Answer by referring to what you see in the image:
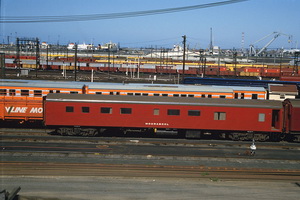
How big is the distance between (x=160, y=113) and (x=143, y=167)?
787cm

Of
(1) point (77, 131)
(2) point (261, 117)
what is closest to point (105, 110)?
(1) point (77, 131)

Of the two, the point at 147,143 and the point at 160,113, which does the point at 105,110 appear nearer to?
the point at 147,143

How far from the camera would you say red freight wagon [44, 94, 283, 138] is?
92.8 feet

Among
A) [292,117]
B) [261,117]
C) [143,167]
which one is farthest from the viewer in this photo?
[261,117]

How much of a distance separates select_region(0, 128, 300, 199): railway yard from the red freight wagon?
1421mm

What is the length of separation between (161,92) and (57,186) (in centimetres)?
1817

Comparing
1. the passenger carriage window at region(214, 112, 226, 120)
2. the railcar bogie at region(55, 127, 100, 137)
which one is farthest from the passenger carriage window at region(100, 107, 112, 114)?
the passenger carriage window at region(214, 112, 226, 120)

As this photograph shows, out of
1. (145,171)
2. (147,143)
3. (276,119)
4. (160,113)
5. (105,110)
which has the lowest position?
(145,171)

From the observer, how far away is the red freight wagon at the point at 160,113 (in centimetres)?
2830

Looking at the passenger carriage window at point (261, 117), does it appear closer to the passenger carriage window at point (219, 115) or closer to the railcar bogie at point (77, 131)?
the passenger carriage window at point (219, 115)

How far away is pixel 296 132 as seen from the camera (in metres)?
28.3

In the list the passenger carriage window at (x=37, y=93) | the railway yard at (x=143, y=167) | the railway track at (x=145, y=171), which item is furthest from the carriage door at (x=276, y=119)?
the passenger carriage window at (x=37, y=93)

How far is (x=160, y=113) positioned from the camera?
28375mm

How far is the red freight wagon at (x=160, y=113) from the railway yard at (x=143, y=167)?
4.66 feet
